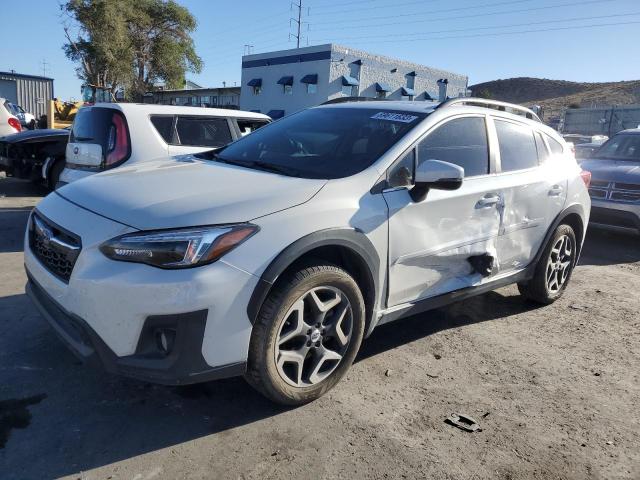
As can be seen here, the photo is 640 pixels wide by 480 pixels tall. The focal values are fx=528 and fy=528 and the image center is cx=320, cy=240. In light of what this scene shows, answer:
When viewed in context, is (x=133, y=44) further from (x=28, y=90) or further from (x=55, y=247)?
(x=55, y=247)

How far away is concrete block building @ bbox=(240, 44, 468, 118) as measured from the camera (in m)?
32.3

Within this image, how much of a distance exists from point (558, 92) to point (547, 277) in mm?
94525

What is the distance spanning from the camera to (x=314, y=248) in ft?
8.96

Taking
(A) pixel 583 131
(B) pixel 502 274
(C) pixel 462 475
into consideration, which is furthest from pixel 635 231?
(A) pixel 583 131

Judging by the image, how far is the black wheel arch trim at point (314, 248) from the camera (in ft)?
8.21

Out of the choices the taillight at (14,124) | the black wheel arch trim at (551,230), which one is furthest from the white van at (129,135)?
the taillight at (14,124)

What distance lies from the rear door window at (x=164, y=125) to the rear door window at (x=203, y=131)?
0.35ft

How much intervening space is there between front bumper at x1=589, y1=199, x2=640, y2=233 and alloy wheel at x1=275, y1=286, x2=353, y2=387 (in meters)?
6.22

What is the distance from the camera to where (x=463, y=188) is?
358 centimetres

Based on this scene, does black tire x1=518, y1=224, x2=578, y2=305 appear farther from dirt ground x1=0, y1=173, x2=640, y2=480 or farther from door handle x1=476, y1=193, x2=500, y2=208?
door handle x1=476, y1=193, x2=500, y2=208

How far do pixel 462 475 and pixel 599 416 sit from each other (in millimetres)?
1153

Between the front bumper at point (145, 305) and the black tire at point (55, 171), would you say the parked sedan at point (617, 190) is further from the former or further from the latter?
the black tire at point (55, 171)

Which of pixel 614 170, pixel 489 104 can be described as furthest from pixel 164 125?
pixel 614 170

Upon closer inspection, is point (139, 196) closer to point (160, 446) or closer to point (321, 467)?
point (160, 446)
